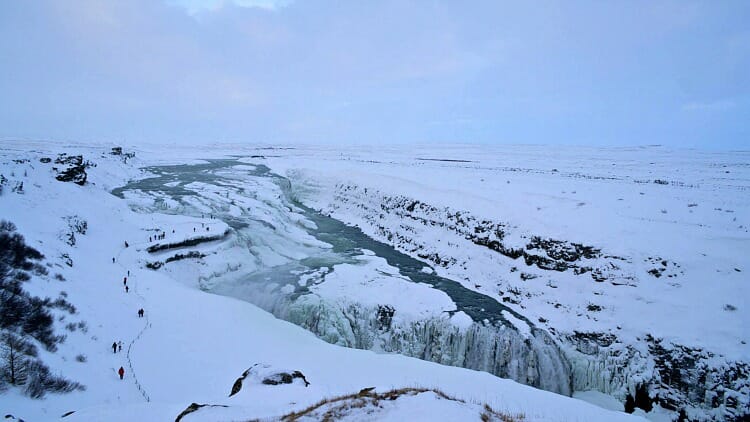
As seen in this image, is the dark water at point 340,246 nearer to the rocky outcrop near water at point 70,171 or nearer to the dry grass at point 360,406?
the rocky outcrop near water at point 70,171

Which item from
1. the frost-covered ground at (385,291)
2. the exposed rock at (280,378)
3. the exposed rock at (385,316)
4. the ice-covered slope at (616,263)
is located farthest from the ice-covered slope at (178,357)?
the ice-covered slope at (616,263)

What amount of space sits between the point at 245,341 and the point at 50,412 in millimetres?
7436

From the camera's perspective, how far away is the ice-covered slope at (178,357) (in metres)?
9.85

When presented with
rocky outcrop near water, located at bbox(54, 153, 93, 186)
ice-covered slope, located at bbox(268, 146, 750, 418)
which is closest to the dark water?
ice-covered slope, located at bbox(268, 146, 750, 418)

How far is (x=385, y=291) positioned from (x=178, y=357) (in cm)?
1061

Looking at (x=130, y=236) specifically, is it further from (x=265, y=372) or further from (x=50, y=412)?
(x=265, y=372)

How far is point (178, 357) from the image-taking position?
14984mm

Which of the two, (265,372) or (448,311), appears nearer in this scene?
(265,372)

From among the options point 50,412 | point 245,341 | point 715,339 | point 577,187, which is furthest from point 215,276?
point 577,187

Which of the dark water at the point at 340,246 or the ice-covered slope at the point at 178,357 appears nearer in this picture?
the ice-covered slope at the point at 178,357

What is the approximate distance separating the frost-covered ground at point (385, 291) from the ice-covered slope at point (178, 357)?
8 centimetres

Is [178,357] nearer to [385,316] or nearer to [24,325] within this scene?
[24,325]

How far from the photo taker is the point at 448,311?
1883 centimetres

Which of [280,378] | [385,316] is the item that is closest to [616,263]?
[385,316]
